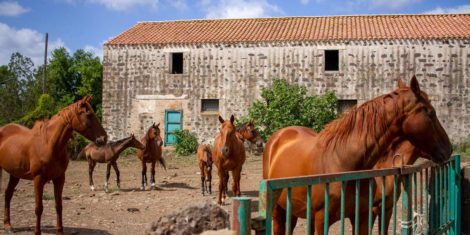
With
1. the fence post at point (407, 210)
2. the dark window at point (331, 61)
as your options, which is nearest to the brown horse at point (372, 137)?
the fence post at point (407, 210)

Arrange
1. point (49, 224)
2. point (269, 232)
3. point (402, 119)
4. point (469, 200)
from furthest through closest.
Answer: point (49, 224) < point (469, 200) < point (402, 119) < point (269, 232)

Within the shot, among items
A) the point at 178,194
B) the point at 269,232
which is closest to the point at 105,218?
the point at 178,194

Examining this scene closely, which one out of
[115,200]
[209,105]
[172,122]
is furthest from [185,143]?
[115,200]

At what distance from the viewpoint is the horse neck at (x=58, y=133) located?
21.8ft

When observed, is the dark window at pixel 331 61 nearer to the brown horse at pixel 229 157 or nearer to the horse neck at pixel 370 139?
the brown horse at pixel 229 157

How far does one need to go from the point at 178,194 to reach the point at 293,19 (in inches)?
595

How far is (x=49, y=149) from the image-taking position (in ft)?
21.6

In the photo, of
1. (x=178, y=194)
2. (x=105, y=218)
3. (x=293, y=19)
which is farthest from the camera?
(x=293, y=19)

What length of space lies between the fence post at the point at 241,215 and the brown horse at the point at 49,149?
217 inches

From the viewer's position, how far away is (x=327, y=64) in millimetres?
21531

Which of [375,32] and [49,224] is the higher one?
[375,32]

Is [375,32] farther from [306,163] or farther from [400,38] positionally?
[306,163]

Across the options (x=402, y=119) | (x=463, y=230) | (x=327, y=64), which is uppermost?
(x=327, y=64)

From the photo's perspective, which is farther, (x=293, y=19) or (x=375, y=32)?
(x=293, y=19)
